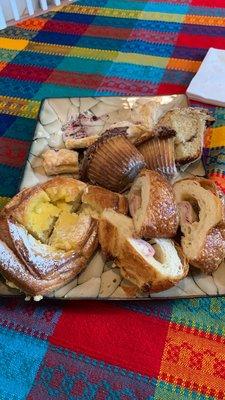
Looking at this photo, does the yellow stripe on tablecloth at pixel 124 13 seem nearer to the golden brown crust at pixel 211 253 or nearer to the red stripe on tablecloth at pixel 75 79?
the red stripe on tablecloth at pixel 75 79

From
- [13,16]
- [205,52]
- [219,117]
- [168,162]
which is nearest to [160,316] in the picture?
[168,162]

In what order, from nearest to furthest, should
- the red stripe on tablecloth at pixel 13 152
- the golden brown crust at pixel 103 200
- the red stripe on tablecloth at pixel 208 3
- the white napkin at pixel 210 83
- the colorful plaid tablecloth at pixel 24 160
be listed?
the colorful plaid tablecloth at pixel 24 160
the golden brown crust at pixel 103 200
the red stripe on tablecloth at pixel 13 152
the white napkin at pixel 210 83
the red stripe on tablecloth at pixel 208 3

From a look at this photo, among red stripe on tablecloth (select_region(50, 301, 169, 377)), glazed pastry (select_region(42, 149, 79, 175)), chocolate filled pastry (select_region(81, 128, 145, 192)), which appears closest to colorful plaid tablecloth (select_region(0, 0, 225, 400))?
red stripe on tablecloth (select_region(50, 301, 169, 377))

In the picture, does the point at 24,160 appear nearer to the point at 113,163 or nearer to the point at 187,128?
the point at 113,163

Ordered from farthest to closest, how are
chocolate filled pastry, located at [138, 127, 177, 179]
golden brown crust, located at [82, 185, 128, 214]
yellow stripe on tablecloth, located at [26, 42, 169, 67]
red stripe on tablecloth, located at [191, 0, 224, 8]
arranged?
red stripe on tablecloth, located at [191, 0, 224, 8] → yellow stripe on tablecloth, located at [26, 42, 169, 67] → chocolate filled pastry, located at [138, 127, 177, 179] → golden brown crust, located at [82, 185, 128, 214]

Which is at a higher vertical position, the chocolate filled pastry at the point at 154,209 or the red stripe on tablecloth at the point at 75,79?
the chocolate filled pastry at the point at 154,209

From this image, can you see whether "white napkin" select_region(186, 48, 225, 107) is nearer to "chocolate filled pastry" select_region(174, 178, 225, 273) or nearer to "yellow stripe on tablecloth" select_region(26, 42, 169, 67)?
"yellow stripe on tablecloth" select_region(26, 42, 169, 67)

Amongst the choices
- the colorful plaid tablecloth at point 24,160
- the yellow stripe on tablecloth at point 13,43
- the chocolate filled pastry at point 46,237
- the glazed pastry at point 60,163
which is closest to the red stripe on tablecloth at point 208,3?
the colorful plaid tablecloth at point 24,160
